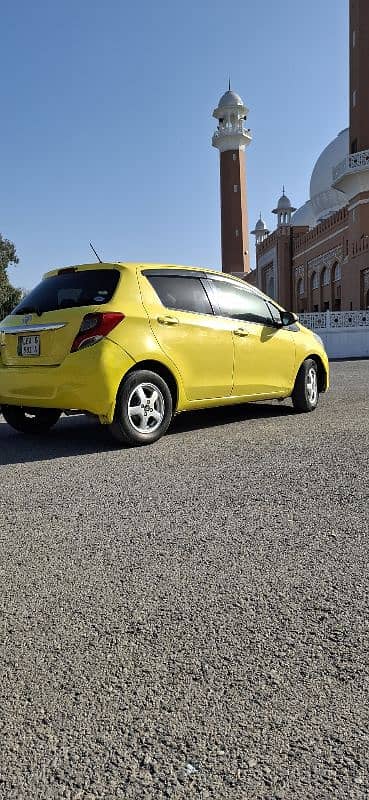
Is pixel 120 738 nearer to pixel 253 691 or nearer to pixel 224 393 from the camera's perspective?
pixel 253 691

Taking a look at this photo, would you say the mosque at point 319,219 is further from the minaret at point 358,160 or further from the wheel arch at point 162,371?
the wheel arch at point 162,371

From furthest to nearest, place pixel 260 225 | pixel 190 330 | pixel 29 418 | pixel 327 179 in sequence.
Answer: pixel 260 225 → pixel 327 179 → pixel 29 418 → pixel 190 330

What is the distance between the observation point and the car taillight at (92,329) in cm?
497

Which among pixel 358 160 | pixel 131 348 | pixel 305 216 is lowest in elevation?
pixel 131 348

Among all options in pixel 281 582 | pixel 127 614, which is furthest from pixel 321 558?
pixel 127 614

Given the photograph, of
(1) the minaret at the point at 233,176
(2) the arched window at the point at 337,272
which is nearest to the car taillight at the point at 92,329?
(2) the arched window at the point at 337,272

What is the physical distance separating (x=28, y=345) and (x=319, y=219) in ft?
182

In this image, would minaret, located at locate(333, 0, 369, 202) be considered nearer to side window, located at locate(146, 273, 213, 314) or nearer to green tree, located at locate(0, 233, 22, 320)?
green tree, located at locate(0, 233, 22, 320)

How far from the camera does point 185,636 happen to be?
6.44 ft

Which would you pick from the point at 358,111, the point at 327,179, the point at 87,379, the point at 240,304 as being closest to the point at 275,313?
the point at 240,304

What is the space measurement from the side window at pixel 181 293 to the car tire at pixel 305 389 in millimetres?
1705

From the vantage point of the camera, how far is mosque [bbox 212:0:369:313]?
3581cm

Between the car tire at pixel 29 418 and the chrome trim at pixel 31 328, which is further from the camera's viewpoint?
the car tire at pixel 29 418

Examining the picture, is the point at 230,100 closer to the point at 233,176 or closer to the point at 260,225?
the point at 233,176
